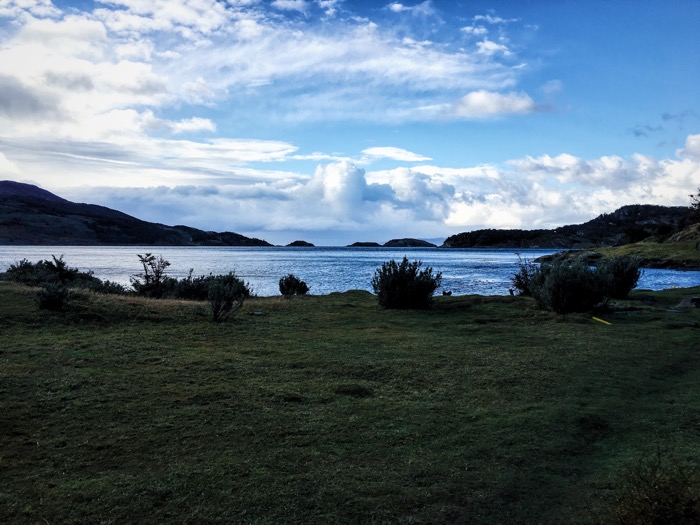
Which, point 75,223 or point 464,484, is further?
point 75,223

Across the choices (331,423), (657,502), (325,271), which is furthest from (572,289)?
(325,271)

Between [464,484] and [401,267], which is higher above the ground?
[401,267]

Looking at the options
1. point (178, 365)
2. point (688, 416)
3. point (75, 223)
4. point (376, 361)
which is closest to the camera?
point (688, 416)

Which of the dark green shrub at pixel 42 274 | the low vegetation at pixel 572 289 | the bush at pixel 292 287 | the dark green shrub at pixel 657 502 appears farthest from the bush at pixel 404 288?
the dark green shrub at pixel 42 274

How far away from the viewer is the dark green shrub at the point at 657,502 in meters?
3.73

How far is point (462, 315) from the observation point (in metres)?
15.6

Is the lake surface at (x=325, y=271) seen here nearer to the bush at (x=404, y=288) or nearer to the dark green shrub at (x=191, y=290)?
the dark green shrub at (x=191, y=290)

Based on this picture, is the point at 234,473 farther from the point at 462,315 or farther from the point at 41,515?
the point at 462,315

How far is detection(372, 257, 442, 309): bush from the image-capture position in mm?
17516

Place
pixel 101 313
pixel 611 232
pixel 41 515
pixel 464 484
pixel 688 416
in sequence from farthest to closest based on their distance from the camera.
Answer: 1. pixel 611 232
2. pixel 101 313
3. pixel 688 416
4. pixel 464 484
5. pixel 41 515

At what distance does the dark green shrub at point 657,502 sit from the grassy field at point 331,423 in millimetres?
250

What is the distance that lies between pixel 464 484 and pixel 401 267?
13727mm

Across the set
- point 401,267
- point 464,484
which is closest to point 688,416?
point 464,484

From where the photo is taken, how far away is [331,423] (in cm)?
600
